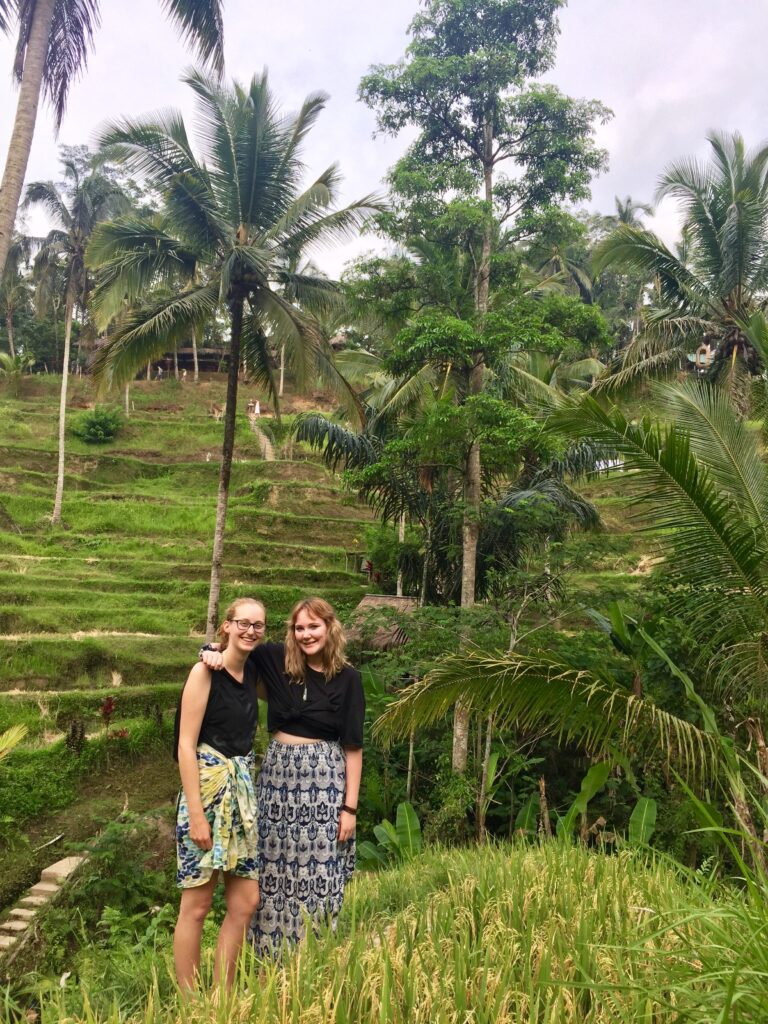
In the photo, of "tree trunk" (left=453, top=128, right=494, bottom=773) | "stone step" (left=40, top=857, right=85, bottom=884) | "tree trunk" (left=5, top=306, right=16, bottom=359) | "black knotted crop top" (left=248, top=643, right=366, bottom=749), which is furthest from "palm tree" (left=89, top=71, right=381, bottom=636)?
"tree trunk" (left=5, top=306, right=16, bottom=359)

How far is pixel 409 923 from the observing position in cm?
257

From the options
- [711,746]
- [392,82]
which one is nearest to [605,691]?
[711,746]

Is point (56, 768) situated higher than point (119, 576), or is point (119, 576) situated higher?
point (119, 576)

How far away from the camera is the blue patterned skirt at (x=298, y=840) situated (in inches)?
119

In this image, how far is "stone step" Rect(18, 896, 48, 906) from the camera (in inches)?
273

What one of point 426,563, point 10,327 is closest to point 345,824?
point 426,563

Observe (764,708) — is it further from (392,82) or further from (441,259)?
(392,82)

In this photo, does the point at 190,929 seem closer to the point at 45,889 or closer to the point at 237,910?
the point at 237,910

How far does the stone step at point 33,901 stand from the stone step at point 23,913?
44 millimetres

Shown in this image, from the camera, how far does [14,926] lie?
656cm

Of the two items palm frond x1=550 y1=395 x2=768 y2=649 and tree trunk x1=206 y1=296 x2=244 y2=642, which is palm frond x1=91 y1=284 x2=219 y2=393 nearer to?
tree trunk x1=206 y1=296 x2=244 y2=642

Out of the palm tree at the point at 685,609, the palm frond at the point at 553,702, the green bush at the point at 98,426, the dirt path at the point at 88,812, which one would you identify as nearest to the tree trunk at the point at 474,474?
the palm frond at the point at 553,702

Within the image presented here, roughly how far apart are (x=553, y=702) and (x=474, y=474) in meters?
5.35

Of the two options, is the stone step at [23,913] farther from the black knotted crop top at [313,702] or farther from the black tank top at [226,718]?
the black knotted crop top at [313,702]
